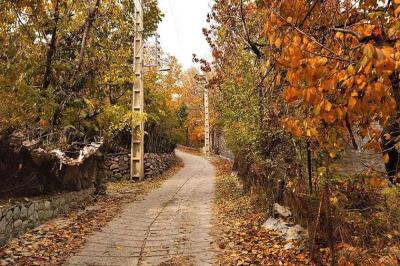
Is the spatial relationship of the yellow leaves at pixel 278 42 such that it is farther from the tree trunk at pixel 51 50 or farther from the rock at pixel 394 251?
the tree trunk at pixel 51 50

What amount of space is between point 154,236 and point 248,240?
191cm

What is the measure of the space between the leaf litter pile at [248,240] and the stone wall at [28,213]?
3.75 metres

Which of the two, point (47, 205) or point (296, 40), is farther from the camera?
point (47, 205)

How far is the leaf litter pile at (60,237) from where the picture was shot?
6527 mm

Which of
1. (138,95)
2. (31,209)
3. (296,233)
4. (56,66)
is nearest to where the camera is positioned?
(296,233)

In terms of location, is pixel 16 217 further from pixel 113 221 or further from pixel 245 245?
pixel 245 245

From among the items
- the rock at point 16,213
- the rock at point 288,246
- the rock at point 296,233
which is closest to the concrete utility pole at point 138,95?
the rock at point 16,213

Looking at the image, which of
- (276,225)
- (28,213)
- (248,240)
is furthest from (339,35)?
(28,213)

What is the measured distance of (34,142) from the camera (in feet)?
30.4

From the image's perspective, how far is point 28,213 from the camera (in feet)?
26.6

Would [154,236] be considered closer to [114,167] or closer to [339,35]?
[339,35]

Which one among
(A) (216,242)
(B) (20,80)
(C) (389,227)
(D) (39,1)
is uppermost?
(D) (39,1)

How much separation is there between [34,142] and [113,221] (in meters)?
2.57

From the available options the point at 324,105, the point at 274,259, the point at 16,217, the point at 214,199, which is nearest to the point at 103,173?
the point at 214,199
